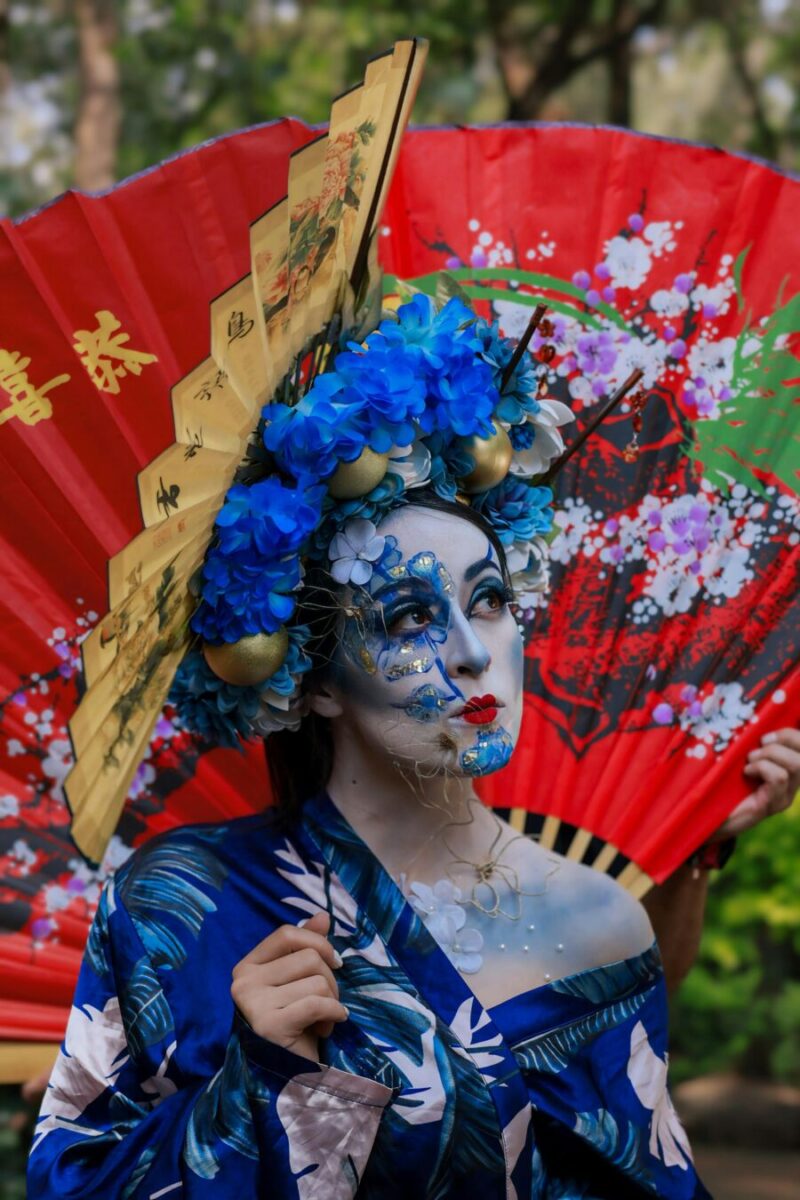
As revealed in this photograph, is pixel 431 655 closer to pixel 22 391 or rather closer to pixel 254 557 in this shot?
pixel 254 557

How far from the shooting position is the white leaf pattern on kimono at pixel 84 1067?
220 cm

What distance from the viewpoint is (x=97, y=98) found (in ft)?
23.5

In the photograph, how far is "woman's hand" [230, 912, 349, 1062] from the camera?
2.02m

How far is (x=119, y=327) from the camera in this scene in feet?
8.61

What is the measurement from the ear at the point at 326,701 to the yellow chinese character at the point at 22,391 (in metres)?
0.66

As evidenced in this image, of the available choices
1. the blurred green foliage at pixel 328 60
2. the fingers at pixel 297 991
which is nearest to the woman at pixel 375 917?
the fingers at pixel 297 991

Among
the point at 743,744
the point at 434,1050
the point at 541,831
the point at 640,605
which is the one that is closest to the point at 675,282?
the point at 640,605

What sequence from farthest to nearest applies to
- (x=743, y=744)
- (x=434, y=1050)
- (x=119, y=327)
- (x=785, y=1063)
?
(x=785, y=1063) → (x=743, y=744) → (x=119, y=327) → (x=434, y=1050)

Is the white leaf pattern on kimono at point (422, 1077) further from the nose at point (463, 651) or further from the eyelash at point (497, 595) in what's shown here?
the eyelash at point (497, 595)

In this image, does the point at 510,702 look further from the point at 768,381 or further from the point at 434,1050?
the point at 768,381

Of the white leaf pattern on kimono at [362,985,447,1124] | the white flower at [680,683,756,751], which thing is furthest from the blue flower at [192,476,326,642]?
the white flower at [680,683,756,751]

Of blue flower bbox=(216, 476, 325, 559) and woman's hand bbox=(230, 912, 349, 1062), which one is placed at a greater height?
blue flower bbox=(216, 476, 325, 559)

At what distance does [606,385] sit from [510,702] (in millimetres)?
872

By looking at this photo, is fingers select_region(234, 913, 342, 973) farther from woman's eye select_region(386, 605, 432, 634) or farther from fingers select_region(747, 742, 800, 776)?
fingers select_region(747, 742, 800, 776)
